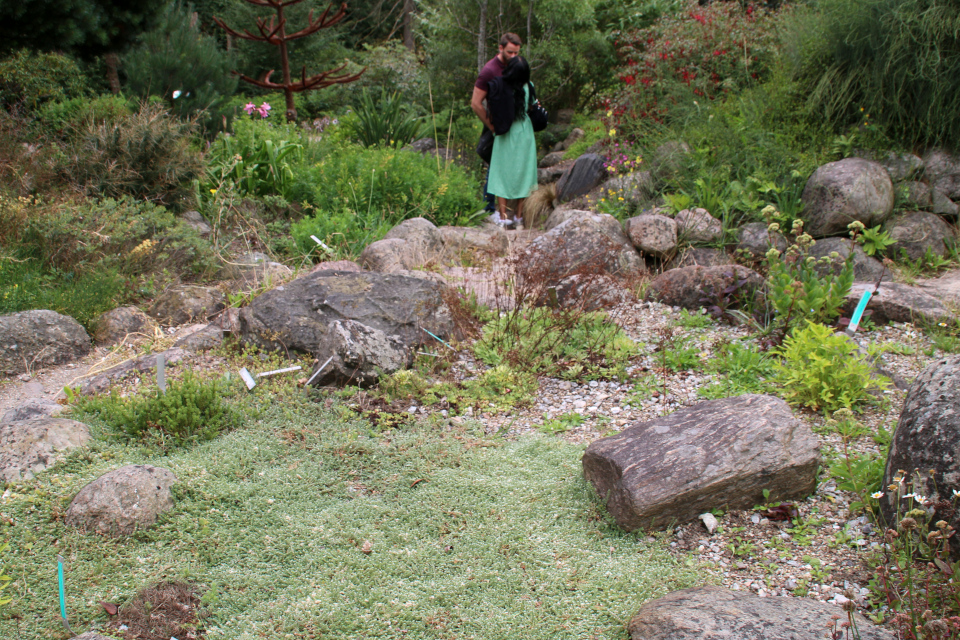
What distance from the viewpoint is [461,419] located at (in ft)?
12.4

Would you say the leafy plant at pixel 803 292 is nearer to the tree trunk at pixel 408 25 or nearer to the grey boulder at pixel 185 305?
the grey boulder at pixel 185 305

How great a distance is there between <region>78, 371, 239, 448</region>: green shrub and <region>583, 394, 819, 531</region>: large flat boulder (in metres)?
1.96

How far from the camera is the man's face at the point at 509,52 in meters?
7.38

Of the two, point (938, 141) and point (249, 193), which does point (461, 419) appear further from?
point (938, 141)

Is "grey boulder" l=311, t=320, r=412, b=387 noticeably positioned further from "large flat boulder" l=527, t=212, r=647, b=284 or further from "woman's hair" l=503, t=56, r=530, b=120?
"woman's hair" l=503, t=56, r=530, b=120

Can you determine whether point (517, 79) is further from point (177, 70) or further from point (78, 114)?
point (177, 70)

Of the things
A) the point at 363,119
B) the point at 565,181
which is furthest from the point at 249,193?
the point at 565,181

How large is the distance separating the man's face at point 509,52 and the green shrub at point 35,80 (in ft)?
16.1

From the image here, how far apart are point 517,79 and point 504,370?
4.66 metres

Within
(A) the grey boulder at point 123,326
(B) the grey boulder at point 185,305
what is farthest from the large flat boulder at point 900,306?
(A) the grey boulder at point 123,326

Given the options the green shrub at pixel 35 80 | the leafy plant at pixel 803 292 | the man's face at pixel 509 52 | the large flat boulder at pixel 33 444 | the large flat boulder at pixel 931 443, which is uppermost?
the man's face at pixel 509 52

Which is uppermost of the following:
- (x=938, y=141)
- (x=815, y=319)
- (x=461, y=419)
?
(x=938, y=141)

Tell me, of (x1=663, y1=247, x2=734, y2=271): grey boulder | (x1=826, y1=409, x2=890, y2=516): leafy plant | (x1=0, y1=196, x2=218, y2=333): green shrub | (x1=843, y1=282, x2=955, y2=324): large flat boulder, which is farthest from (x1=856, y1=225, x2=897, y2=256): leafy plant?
(x1=0, y1=196, x2=218, y2=333): green shrub

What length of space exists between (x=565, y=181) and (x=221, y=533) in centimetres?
665
